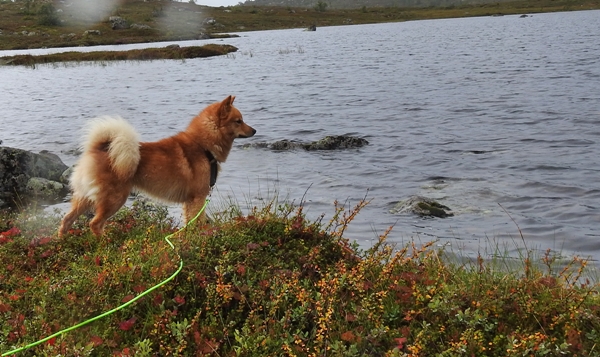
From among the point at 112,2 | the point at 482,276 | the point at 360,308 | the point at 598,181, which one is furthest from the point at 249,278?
the point at 112,2

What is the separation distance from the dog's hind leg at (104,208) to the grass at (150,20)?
85.4 metres

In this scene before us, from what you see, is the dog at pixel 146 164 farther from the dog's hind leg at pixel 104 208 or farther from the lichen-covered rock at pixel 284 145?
the lichen-covered rock at pixel 284 145

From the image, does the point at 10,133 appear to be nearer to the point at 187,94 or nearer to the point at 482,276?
the point at 187,94

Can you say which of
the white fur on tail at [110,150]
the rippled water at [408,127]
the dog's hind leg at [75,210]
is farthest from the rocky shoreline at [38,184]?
the white fur on tail at [110,150]

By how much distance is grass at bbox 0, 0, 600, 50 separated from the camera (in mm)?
90250

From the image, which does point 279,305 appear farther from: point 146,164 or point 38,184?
point 38,184

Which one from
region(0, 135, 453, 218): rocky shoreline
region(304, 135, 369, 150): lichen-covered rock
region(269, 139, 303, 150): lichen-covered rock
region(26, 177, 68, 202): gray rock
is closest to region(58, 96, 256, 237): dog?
region(0, 135, 453, 218): rocky shoreline

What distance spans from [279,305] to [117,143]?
360 cm

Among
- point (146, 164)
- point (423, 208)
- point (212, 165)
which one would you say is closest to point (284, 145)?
point (423, 208)

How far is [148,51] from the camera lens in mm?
60688

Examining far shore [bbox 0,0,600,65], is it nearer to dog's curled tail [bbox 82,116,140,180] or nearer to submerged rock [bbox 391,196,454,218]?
submerged rock [bbox 391,196,454,218]

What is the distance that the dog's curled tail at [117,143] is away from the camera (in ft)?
22.6

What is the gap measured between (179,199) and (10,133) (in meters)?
17.6

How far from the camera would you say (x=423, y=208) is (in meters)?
10.2
